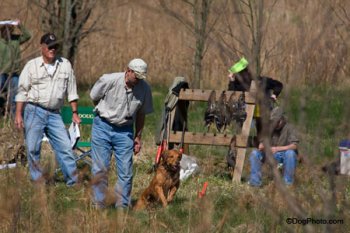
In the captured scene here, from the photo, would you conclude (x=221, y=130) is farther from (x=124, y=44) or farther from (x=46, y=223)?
(x=124, y=44)

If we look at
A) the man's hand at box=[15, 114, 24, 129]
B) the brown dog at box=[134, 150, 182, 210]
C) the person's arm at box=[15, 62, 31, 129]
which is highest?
the person's arm at box=[15, 62, 31, 129]

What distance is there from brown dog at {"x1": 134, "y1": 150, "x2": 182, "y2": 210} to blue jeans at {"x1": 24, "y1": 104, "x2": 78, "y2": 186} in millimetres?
913

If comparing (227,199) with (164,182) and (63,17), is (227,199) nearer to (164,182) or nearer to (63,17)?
(164,182)

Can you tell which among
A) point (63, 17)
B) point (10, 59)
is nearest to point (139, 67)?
point (10, 59)

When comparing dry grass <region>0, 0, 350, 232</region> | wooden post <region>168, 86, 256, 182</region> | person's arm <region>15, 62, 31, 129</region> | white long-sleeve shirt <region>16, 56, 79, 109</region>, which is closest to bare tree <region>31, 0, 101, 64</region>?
dry grass <region>0, 0, 350, 232</region>

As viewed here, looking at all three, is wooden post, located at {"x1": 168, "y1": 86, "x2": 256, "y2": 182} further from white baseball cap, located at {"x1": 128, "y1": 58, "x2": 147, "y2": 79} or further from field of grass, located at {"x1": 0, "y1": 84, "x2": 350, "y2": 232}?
white baseball cap, located at {"x1": 128, "y1": 58, "x2": 147, "y2": 79}

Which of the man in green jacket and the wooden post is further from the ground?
the man in green jacket

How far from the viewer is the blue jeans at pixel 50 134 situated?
9.87 meters

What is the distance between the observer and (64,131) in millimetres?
10172

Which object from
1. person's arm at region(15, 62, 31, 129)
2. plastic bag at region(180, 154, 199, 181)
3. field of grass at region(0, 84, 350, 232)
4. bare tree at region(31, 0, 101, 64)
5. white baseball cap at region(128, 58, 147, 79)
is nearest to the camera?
field of grass at region(0, 84, 350, 232)

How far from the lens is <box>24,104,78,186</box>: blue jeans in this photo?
32.4 ft

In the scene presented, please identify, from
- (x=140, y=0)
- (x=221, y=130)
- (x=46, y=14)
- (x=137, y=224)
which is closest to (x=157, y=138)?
(x=221, y=130)

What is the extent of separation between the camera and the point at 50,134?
399 inches

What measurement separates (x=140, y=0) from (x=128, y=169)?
6.26 meters
